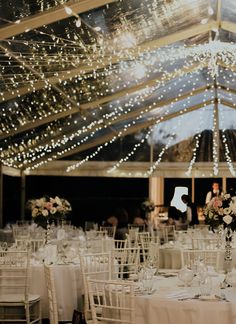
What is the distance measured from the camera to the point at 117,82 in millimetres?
13852

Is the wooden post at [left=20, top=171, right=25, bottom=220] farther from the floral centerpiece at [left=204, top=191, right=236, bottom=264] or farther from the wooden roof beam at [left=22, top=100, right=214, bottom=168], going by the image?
the floral centerpiece at [left=204, top=191, right=236, bottom=264]

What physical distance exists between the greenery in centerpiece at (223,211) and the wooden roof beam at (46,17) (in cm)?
352

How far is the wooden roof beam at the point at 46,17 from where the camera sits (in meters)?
8.67

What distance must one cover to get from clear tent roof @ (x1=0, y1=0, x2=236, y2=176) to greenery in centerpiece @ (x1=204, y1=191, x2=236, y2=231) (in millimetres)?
3438

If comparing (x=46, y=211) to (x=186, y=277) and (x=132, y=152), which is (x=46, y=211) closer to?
(x=186, y=277)

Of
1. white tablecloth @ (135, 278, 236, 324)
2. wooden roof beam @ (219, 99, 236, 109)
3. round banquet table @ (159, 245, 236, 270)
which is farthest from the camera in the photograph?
wooden roof beam @ (219, 99, 236, 109)

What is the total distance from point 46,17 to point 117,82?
5.20 m

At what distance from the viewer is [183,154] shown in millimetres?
19375

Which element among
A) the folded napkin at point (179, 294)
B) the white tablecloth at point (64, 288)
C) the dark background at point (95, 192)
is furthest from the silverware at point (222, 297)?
the dark background at point (95, 192)

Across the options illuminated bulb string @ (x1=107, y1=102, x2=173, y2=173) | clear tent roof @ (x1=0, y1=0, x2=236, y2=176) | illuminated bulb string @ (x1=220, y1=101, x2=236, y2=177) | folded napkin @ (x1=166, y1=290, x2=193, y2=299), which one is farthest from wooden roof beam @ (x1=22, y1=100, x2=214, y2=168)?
folded napkin @ (x1=166, y1=290, x2=193, y2=299)

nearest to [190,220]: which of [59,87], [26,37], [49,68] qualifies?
[59,87]

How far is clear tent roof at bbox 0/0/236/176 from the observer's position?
9.39 meters

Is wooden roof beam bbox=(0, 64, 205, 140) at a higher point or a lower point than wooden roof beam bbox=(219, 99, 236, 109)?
lower

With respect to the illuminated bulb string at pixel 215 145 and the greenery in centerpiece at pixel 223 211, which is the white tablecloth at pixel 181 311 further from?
the illuminated bulb string at pixel 215 145
